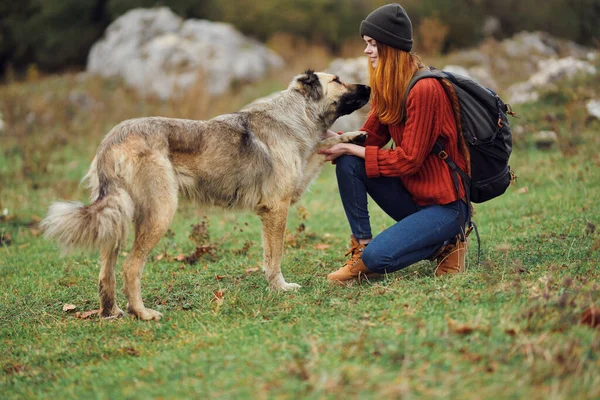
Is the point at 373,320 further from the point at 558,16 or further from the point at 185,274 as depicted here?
the point at 558,16

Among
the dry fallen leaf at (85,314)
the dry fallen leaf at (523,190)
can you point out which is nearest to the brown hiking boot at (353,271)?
the dry fallen leaf at (85,314)

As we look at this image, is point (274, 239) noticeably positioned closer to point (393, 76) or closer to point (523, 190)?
point (393, 76)

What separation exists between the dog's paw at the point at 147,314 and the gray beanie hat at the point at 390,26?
2417 mm

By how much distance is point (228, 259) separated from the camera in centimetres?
570

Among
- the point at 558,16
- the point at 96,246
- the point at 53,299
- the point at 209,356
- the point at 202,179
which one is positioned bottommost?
the point at 53,299

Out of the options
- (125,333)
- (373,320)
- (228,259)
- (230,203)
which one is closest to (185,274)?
(228,259)

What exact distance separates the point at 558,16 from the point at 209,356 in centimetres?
2196

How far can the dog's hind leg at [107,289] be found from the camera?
13.8ft

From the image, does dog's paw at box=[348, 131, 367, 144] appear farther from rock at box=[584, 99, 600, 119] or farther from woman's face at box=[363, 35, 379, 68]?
rock at box=[584, 99, 600, 119]

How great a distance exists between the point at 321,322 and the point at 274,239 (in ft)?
4.15

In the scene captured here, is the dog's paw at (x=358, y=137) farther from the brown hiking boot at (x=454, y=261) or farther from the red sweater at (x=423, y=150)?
the brown hiking boot at (x=454, y=261)

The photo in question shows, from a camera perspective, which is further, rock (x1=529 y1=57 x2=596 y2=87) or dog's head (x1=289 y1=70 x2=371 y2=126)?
rock (x1=529 y1=57 x2=596 y2=87)

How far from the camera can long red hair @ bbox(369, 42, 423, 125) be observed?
14.2 ft

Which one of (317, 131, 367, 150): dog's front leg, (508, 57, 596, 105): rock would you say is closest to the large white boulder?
(508, 57, 596, 105): rock
